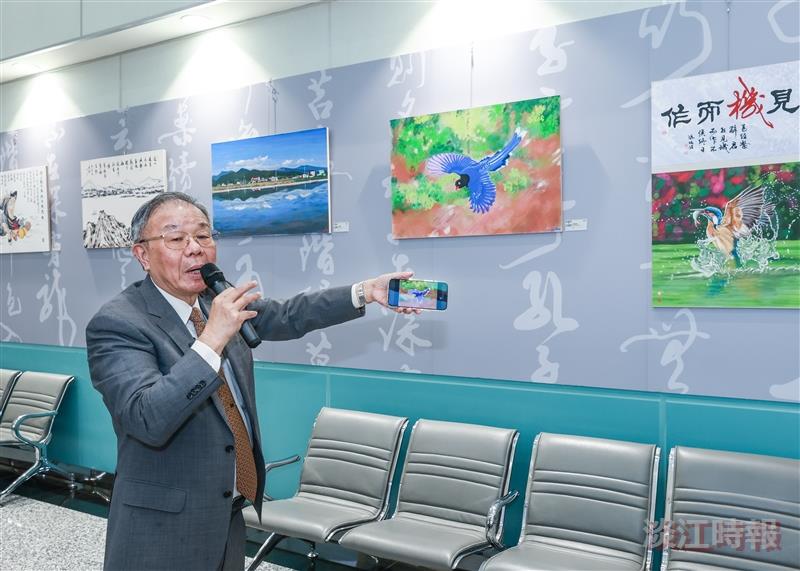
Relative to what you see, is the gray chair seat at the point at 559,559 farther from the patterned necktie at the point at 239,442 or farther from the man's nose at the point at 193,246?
the man's nose at the point at 193,246

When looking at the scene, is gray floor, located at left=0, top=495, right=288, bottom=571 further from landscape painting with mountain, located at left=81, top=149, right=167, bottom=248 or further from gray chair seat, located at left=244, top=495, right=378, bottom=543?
landscape painting with mountain, located at left=81, top=149, right=167, bottom=248

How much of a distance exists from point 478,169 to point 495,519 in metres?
1.73

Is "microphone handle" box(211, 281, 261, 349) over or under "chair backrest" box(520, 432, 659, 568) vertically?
over

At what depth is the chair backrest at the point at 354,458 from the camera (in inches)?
143

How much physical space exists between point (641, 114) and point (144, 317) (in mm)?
2426

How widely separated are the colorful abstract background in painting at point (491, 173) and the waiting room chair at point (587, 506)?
1.10 m

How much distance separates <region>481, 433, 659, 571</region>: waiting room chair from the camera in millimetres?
2924

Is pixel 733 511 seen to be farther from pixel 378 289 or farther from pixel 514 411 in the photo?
pixel 378 289

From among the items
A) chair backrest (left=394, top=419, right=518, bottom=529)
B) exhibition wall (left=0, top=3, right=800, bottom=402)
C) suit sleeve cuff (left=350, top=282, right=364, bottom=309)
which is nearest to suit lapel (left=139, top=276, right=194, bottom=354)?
suit sleeve cuff (left=350, top=282, right=364, bottom=309)

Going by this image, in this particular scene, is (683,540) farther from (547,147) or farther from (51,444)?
(51,444)

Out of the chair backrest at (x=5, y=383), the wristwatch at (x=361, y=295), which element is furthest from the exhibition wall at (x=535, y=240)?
the chair backrest at (x=5, y=383)

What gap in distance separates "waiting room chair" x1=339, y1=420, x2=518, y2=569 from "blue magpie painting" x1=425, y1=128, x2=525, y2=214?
1.16 m

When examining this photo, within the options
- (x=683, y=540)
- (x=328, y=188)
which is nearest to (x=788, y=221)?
(x=683, y=540)

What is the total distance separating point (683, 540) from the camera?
288cm
